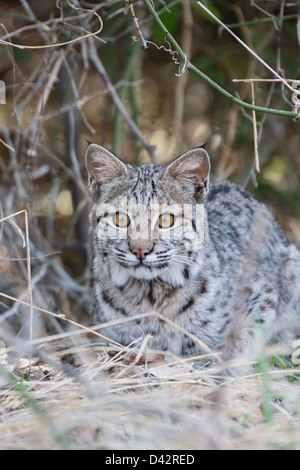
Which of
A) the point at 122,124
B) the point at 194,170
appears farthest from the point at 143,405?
the point at 122,124

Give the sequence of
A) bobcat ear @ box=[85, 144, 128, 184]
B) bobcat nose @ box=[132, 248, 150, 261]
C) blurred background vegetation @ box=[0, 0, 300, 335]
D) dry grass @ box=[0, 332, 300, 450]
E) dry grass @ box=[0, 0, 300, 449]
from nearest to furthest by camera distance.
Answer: dry grass @ box=[0, 332, 300, 450], dry grass @ box=[0, 0, 300, 449], bobcat nose @ box=[132, 248, 150, 261], bobcat ear @ box=[85, 144, 128, 184], blurred background vegetation @ box=[0, 0, 300, 335]

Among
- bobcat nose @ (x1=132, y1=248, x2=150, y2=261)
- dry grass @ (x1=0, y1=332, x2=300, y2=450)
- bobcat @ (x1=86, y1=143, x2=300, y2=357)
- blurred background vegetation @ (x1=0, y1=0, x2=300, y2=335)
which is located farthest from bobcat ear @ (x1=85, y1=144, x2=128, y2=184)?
blurred background vegetation @ (x1=0, y1=0, x2=300, y2=335)

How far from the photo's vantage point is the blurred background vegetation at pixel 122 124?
552cm

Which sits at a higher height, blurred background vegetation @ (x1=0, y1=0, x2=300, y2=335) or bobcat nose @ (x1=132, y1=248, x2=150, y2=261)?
blurred background vegetation @ (x1=0, y1=0, x2=300, y2=335)

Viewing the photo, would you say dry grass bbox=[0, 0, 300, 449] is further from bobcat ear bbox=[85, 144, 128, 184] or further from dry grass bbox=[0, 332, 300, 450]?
bobcat ear bbox=[85, 144, 128, 184]

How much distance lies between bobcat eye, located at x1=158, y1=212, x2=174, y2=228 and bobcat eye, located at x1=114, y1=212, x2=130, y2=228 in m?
0.20

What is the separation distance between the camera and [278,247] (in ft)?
15.9

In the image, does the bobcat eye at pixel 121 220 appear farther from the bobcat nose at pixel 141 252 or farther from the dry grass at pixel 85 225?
the dry grass at pixel 85 225

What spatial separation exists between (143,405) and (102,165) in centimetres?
192

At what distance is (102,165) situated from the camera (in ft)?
13.2

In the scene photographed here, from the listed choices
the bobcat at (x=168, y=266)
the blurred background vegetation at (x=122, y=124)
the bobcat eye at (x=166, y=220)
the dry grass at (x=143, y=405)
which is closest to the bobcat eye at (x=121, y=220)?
the bobcat at (x=168, y=266)

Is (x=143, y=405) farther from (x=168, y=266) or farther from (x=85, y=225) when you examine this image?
(x=85, y=225)

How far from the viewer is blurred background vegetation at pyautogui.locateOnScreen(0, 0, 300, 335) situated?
5523 mm
